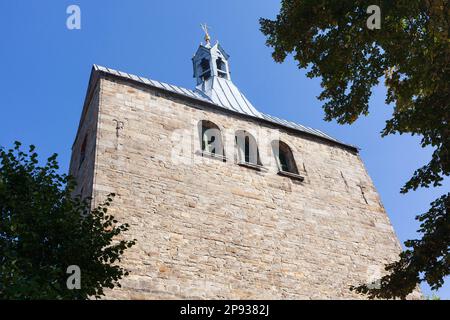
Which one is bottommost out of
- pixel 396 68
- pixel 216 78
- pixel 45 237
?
pixel 45 237

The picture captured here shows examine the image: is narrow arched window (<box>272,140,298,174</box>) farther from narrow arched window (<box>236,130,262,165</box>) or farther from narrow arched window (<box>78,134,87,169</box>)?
narrow arched window (<box>78,134,87,169</box>)

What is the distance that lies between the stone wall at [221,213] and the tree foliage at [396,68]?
4838 mm

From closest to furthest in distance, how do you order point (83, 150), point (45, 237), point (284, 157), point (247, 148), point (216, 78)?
point (45, 237) → point (83, 150) → point (247, 148) → point (284, 157) → point (216, 78)

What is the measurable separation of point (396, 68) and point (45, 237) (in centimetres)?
577

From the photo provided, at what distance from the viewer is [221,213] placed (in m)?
12.7

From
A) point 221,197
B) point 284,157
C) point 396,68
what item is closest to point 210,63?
point 284,157

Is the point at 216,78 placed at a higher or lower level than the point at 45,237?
higher

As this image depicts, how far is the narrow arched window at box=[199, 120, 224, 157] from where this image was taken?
1454 centimetres

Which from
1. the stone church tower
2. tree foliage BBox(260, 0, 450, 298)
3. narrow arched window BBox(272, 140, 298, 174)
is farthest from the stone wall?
tree foliage BBox(260, 0, 450, 298)

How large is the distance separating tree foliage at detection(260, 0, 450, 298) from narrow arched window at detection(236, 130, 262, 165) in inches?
264

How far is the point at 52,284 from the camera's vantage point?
694cm

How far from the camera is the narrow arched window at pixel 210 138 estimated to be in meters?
14.5

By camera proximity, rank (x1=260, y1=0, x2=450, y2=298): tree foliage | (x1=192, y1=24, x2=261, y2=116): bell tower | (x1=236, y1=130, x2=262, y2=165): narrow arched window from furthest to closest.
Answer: (x1=192, y1=24, x2=261, y2=116): bell tower < (x1=236, y1=130, x2=262, y2=165): narrow arched window < (x1=260, y1=0, x2=450, y2=298): tree foliage

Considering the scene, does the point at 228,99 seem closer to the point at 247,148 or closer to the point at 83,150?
the point at 247,148
